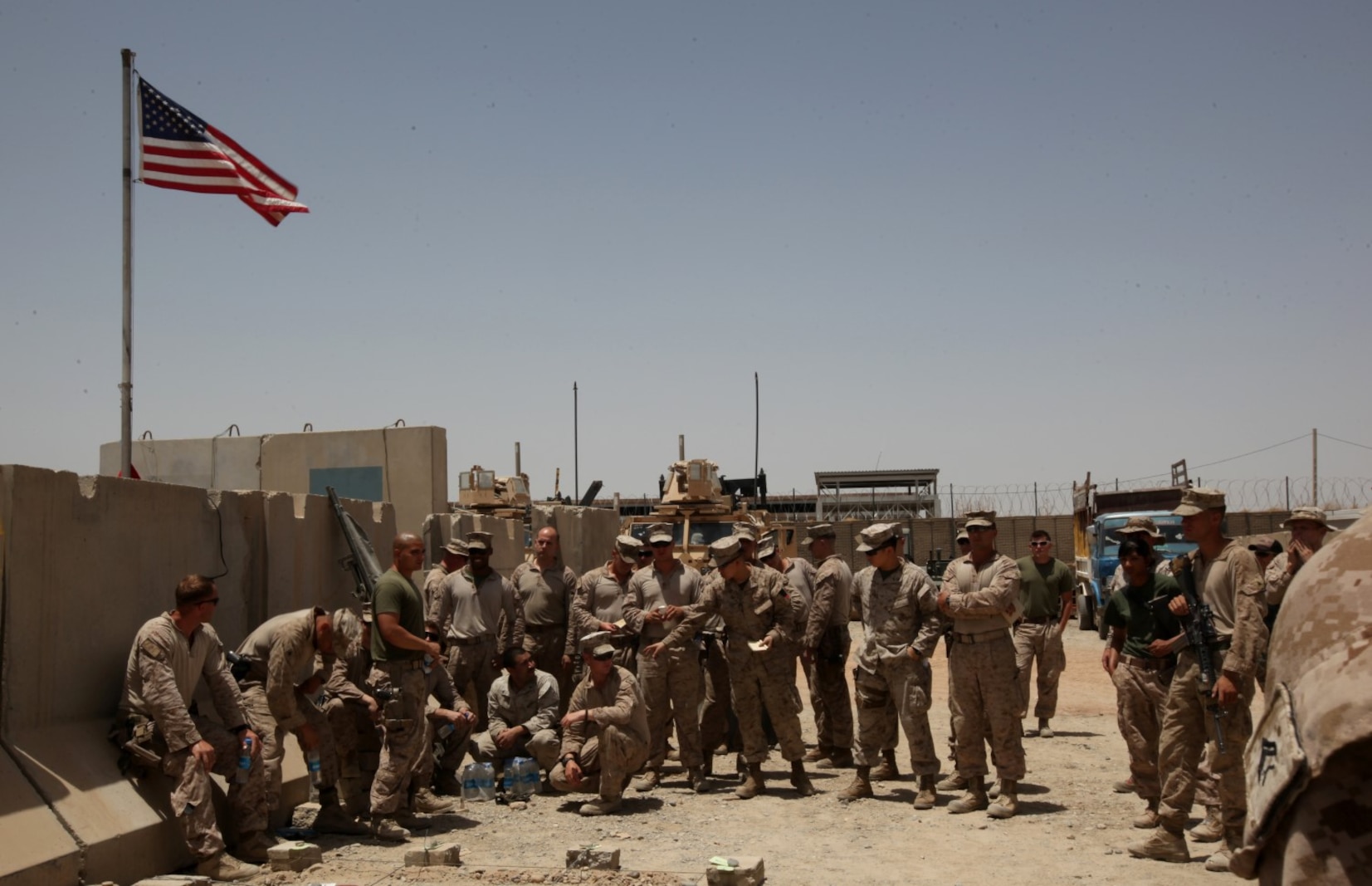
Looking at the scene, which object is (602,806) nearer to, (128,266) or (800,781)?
(800,781)

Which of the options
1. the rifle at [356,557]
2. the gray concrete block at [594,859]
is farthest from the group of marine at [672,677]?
the gray concrete block at [594,859]

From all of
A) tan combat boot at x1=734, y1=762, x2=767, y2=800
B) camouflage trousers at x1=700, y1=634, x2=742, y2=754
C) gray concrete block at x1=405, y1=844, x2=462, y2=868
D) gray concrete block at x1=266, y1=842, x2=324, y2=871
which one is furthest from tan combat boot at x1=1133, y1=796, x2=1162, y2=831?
gray concrete block at x1=266, y1=842, x2=324, y2=871

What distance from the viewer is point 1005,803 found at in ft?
25.9

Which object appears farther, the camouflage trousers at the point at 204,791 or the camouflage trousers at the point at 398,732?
the camouflage trousers at the point at 398,732

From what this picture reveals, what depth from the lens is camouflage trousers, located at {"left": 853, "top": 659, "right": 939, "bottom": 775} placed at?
8.39 m

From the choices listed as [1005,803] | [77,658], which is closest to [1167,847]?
[1005,803]

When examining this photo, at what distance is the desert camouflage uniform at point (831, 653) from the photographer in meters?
10.0

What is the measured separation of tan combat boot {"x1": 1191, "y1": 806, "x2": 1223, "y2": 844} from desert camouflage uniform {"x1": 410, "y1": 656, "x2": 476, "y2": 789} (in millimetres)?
4814

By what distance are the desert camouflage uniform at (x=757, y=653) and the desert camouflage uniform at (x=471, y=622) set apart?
64.3 inches

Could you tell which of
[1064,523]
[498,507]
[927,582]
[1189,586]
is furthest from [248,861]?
[1064,523]

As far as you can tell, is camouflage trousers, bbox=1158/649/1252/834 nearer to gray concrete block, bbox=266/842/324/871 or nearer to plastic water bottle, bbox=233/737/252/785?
gray concrete block, bbox=266/842/324/871

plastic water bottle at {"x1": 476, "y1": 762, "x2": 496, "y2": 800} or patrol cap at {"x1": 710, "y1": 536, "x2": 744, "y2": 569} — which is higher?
patrol cap at {"x1": 710, "y1": 536, "x2": 744, "y2": 569}

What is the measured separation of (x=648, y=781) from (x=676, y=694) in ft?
2.29

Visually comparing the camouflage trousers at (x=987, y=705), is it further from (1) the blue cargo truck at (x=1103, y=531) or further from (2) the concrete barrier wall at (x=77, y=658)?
(1) the blue cargo truck at (x=1103, y=531)
